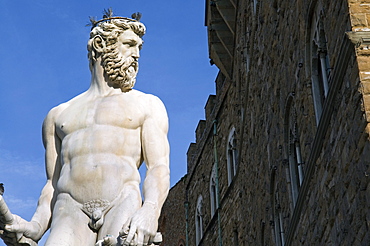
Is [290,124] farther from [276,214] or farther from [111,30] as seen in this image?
[111,30]

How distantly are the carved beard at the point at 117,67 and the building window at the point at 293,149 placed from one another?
5886 millimetres

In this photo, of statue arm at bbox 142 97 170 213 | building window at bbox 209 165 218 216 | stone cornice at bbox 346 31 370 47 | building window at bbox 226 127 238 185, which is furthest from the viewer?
building window at bbox 209 165 218 216

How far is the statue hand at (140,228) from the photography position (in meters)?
4.98

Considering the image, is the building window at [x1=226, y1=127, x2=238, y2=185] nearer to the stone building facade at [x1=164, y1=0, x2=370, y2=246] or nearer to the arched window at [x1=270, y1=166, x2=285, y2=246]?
the stone building facade at [x1=164, y1=0, x2=370, y2=246]

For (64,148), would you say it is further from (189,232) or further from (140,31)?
(189,232)

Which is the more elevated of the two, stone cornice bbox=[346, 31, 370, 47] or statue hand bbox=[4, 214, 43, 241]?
stone cornice bbox=[346, 31, 370, 47]

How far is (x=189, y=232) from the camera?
28188 millimetres

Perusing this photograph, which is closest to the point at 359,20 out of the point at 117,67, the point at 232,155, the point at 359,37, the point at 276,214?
the point at 359,37

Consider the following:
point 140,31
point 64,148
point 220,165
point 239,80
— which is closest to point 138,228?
point 64,148

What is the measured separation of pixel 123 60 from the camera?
607cm

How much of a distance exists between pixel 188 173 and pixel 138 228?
24.3 metres

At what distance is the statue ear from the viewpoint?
6105mm

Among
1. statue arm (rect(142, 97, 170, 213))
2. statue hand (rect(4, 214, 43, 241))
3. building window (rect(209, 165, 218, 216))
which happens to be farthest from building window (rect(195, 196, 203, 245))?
statue hand (rect(4, 214, 43, 241))

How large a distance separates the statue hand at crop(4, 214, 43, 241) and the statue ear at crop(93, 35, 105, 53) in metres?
1.47
